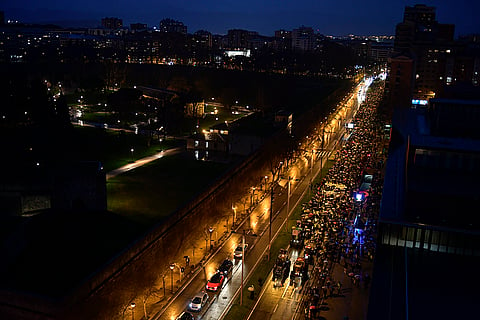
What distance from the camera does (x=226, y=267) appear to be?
17.5 m

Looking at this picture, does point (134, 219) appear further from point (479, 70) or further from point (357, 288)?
point (479, 70)

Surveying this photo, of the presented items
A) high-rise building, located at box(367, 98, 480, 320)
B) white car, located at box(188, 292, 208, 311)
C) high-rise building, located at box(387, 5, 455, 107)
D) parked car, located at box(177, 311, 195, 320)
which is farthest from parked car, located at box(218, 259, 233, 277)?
high-rise building, located at box(387, 5, 455, 107)

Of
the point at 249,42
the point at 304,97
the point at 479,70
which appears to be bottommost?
the point at 304,97

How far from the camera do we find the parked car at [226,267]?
17.2 metres

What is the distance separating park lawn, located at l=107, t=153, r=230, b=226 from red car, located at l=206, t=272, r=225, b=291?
4.33m

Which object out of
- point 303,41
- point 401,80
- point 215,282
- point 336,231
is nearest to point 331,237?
point 336,231

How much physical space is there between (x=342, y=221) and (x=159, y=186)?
9683mm

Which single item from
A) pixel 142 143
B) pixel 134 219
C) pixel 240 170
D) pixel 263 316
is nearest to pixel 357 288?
pixel 263 316

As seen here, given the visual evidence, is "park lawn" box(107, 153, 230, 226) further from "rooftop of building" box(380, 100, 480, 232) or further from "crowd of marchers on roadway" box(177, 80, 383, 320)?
"rooftop of building" box(380, 100, 480, 232)

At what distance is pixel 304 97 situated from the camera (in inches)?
2537

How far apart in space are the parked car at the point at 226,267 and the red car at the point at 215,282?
1.99 ft

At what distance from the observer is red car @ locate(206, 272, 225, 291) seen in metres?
16.1

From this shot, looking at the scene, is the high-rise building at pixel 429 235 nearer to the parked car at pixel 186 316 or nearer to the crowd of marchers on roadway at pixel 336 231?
the crowd of marchers on roadway at pixel 336 231

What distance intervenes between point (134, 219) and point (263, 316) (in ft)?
25.9
